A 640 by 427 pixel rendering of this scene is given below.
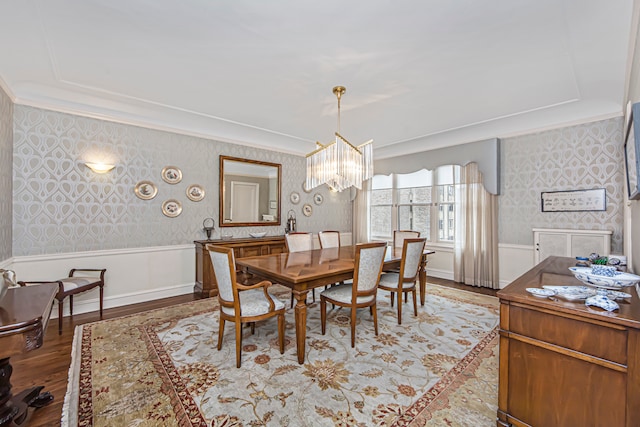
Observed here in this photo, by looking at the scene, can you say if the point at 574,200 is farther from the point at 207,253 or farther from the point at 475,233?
the point at 207,253

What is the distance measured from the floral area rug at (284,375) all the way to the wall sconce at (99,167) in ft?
6.28

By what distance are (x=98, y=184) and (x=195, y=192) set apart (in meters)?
1.21

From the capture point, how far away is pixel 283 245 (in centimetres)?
481

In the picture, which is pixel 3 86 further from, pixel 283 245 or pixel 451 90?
pixel 451 90

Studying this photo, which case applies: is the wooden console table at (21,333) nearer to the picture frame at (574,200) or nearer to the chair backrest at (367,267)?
the chair backrest at (367,267)

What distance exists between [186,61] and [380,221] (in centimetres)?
496

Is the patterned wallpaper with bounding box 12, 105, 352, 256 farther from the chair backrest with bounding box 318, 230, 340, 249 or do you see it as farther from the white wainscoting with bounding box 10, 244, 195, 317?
the chair backrest with bounding box 318, 230, 340, 249

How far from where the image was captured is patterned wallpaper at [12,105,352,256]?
123 inches

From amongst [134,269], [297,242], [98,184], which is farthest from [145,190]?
[297,242]

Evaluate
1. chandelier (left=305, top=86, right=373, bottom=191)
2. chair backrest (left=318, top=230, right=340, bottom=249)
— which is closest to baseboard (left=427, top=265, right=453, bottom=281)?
chair backrest (left=318, top=230, right=340, bottom=249)

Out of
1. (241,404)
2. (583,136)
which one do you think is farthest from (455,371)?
(583,136)

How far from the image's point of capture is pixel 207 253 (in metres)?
4.06

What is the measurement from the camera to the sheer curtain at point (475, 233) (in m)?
4.50

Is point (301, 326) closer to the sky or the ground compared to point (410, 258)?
closer to the ground
